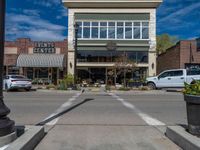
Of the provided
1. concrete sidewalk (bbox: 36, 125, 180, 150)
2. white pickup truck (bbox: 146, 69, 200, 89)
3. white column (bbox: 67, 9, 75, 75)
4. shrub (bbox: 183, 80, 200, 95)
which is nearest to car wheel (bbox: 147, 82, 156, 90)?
white pickup truck (bbox: 146, 69, 200, 89)

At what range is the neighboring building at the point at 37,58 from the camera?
132 ft

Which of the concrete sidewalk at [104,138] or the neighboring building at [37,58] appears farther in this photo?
the neighboring building at [37,58]

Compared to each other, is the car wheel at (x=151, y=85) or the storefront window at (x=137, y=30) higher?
the storefront window at (x=137, y=30)

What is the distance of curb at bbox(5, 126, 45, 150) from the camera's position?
5.83 metres

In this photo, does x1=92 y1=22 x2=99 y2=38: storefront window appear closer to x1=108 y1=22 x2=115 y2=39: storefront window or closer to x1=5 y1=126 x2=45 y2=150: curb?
x1=108 y1=22 x2=115 y2=39: storefront window

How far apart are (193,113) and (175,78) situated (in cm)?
2203

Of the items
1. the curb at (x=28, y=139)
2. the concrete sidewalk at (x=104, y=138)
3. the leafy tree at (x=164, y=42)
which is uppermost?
the leafy tree at (x=164, y=42)

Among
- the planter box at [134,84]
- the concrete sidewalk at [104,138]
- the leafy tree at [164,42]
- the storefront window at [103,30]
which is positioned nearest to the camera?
the concrete sidewalk at [104,138]

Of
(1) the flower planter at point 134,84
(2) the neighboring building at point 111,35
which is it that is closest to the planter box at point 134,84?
(1) the flower planter at point 134,84

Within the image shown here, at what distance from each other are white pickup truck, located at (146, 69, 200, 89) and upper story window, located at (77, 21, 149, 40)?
11669 millimetres

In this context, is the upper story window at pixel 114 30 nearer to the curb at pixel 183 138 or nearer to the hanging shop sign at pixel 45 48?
the hanging shop sign at pixel 45 48

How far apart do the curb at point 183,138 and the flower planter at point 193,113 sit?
0.15 metres

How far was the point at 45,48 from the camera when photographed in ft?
136

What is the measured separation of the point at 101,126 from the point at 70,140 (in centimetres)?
214
